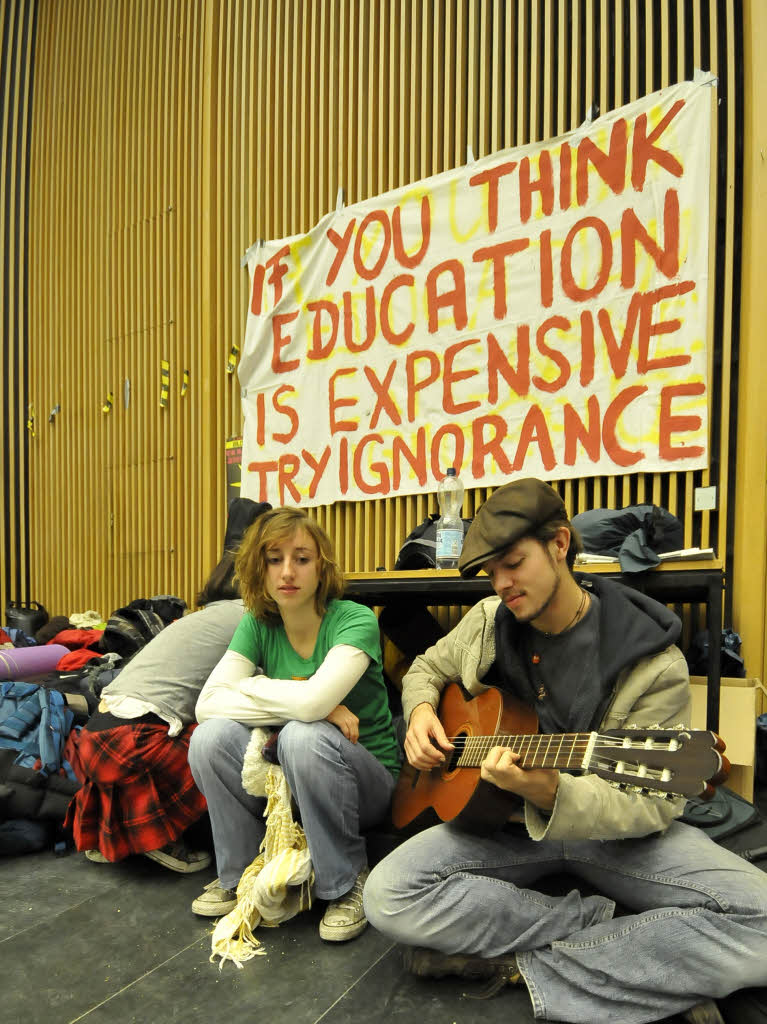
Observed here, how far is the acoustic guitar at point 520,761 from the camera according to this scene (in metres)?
1.27

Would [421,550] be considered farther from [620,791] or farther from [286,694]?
[620,791]

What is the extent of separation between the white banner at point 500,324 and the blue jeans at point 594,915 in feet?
4.94

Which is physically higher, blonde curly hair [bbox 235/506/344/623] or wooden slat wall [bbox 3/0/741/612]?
wooden slat wall [bbox 3/0/741/612]

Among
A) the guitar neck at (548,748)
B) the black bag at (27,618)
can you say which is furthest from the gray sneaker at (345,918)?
the black bag at (27,618)

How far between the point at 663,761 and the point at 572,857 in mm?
548

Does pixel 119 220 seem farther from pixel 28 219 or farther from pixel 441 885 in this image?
pixel 441 885

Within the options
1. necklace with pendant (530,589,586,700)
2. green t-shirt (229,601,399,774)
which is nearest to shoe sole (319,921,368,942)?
green t-shirt (229,601,399,774)

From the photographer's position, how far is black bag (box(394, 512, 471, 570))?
2916mm

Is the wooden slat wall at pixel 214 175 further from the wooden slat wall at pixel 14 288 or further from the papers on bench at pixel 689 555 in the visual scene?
the papers on bench at pixel 689 555

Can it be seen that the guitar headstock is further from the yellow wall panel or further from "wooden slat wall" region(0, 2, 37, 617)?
"wooden slat wall" region(0, 2, 37, 617)

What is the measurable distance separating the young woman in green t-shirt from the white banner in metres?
1.18

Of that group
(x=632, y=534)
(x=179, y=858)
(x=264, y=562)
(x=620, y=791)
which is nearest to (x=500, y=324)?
(x=632, y=534)

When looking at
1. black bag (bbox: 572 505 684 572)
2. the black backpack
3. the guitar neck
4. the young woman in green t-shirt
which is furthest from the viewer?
the black backpack

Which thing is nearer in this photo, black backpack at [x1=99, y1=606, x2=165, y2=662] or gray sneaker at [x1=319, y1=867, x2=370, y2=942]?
gray sneaker at [x1=319, y1=867, x2=370, y2=942]
